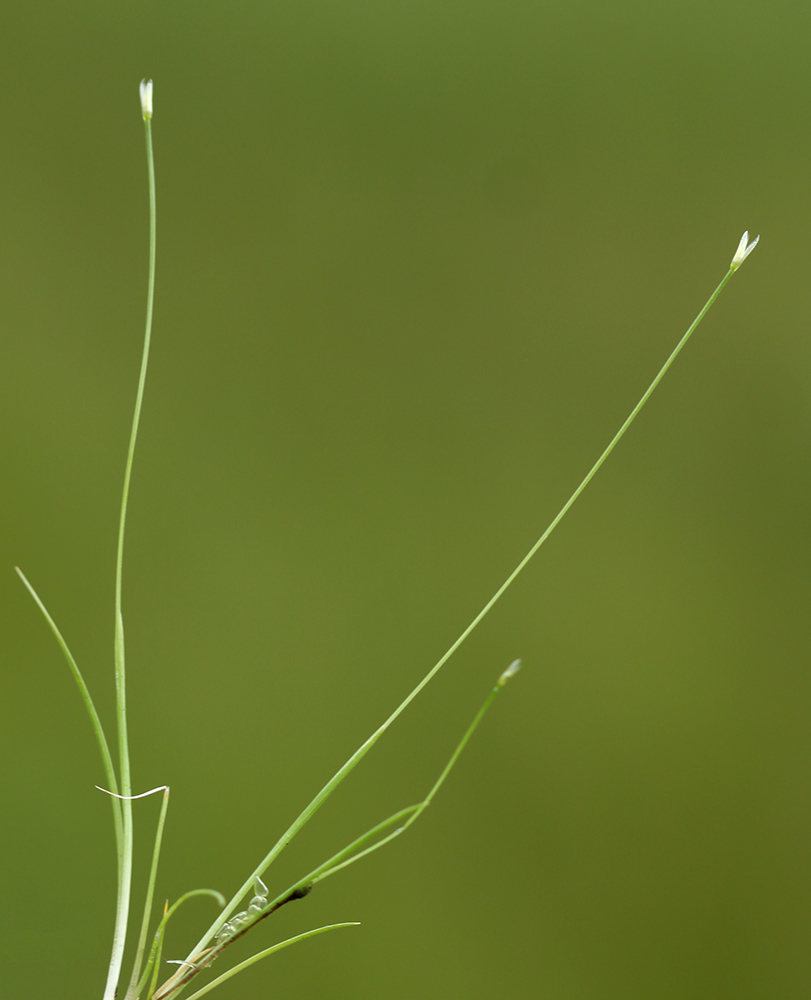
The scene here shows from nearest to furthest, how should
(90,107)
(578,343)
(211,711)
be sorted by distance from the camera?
1. (90,107)
2. (211,711)
3. (578,343)

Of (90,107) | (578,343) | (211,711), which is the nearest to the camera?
(90,107)

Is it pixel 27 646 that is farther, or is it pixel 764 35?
pixel 764 35

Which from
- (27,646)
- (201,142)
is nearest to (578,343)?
(201,142)

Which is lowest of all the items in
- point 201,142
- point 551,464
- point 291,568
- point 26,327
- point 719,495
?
point 719,495

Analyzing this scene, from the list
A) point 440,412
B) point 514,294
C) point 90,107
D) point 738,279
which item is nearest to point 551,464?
point 440,412

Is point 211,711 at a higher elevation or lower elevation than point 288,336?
lower

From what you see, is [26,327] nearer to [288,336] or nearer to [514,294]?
[288,336]

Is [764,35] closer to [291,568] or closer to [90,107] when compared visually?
[90,107]
